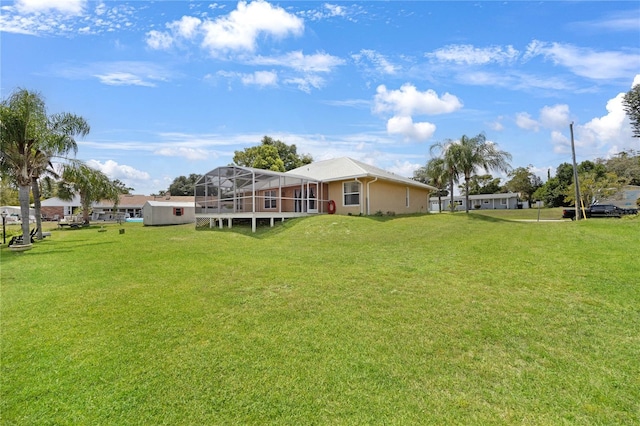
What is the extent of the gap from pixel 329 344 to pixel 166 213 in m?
29.6

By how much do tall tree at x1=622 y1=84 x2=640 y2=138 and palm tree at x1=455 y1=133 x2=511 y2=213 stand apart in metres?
9.72

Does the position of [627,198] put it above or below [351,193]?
below

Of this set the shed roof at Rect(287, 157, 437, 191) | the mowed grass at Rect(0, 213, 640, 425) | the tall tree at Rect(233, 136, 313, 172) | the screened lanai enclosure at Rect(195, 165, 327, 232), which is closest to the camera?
the mowed grass at Rect(0, 213, 640, 425)

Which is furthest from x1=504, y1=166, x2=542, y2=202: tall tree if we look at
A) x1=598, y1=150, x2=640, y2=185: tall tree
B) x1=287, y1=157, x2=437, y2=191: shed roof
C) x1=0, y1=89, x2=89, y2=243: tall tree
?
x1=0, y1=89, x2=89, y2=243: tall tree

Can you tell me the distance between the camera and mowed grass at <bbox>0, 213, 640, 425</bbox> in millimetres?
2619

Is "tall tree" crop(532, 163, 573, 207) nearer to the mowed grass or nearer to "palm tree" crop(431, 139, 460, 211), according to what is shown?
"palm tree" crop(431, 139, 460, 211)

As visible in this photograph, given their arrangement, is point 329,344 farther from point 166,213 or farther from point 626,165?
point 626,165

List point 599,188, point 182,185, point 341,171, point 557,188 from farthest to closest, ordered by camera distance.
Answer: point 182,185 → point 557,188 → point 599,188 → point 341,171

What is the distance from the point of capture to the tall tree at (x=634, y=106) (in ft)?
74.8

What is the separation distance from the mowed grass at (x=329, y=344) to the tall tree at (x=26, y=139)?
10.1 metres

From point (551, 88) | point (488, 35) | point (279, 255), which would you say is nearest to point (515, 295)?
point (279, 255)

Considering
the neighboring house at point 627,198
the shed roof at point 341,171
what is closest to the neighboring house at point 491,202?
the neighboring house at point 627,198

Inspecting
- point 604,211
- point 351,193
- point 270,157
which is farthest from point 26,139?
point 604,211

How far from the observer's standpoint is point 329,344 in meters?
3.64
